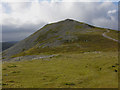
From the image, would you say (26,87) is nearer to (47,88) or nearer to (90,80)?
(47,88)

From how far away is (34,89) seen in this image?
14844 millimetres

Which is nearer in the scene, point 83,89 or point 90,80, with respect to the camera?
point 83,89

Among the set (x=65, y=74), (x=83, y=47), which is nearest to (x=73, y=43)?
(x=83, y=47)

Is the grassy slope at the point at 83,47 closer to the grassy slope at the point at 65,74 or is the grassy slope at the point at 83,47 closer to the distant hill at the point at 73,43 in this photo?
the distant hill at the point at 73,43

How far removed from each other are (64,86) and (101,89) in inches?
179

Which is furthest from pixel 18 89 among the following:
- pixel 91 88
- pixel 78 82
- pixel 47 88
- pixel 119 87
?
pixel 119 87

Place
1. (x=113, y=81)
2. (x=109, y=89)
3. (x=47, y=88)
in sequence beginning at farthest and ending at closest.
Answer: (x=113, y=81) < (x=47, y=88) < (x=109, y=89)

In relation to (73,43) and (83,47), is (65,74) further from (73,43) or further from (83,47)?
(73,43)

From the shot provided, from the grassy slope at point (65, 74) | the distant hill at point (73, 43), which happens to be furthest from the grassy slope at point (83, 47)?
the grassy slope at point (65, 74)

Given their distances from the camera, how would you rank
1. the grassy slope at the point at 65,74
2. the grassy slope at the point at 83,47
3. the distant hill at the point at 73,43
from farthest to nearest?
the distant hill at the point at 73,43 → the grassy slope at the point at 83,47 → the grassy slope at the point at 65,74

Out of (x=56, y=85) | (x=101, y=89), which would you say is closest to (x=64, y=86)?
(x=56, y=85)

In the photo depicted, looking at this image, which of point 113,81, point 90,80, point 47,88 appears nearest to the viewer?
point 47,88

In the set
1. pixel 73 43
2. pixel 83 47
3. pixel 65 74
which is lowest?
pixel 65 74

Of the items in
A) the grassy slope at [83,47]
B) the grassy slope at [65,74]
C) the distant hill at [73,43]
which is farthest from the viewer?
the distant hill at [73,43]
